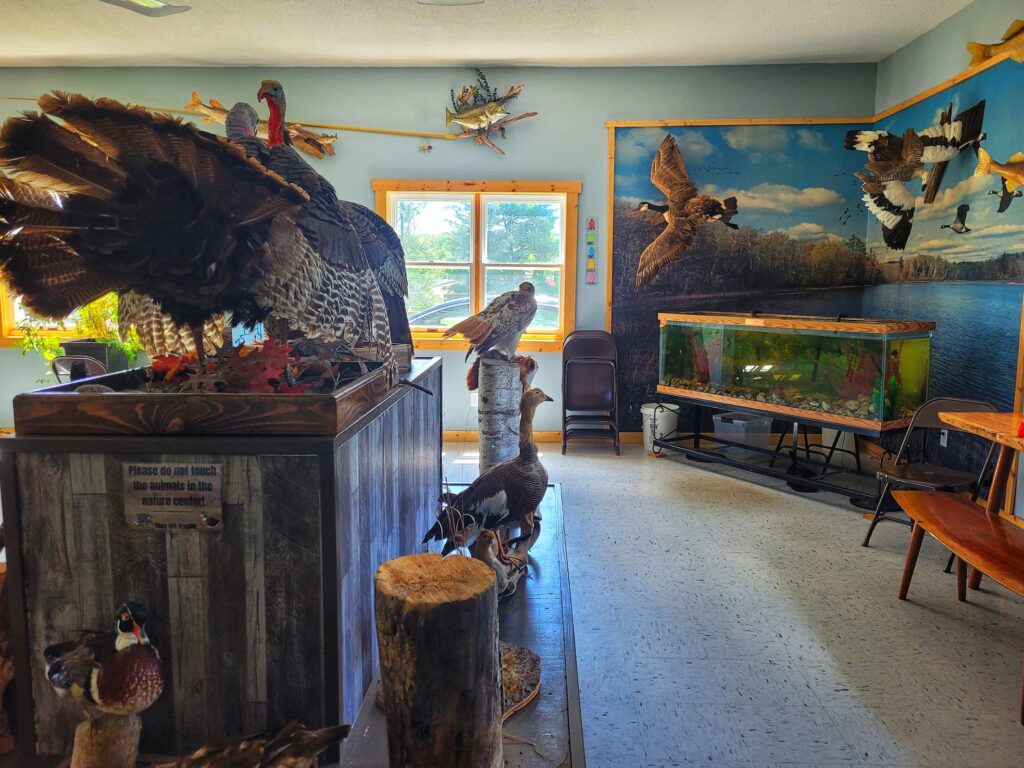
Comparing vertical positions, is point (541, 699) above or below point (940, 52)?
below

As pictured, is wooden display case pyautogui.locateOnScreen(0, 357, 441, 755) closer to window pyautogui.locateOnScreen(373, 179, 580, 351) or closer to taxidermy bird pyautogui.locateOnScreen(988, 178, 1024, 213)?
taxidermy bird pyautogui.locateOnScreen(988, 178, 1024, 213)

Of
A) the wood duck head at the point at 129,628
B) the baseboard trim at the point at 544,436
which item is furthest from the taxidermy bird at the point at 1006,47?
the wood duck head at the point at 129,628

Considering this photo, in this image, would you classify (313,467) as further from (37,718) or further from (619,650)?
(619,650)

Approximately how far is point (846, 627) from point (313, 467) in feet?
8.05

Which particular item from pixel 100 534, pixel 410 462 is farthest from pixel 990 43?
pixel 100 534

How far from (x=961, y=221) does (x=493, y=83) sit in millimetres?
3738

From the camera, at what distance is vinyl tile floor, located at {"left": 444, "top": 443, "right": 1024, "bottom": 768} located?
209 cm

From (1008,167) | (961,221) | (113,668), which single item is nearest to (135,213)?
(113,668)

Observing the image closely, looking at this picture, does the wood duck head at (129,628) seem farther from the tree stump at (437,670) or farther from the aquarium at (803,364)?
the aquarium at (803,364)

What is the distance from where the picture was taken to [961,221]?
439cm

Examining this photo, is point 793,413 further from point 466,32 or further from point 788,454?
point 466,32

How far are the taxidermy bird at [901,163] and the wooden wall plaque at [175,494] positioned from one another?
4.89 meters

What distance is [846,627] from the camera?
9.14ft

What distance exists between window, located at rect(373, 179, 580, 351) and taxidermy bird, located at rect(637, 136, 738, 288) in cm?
74
